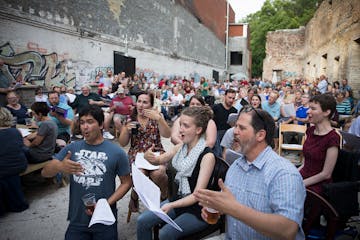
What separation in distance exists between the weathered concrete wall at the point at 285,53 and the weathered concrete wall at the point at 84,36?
13.9 m

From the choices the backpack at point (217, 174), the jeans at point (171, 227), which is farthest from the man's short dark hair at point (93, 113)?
the backpack at point (217, 174)

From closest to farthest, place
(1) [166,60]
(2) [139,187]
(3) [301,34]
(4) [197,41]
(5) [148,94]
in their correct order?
(2) [139,187] < (5) [148,94] < (1) [166,60] < (4) [197,41] < (3) [301,34]

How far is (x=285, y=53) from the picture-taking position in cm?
3238

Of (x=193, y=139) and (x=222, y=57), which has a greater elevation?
(x=222, y=57)

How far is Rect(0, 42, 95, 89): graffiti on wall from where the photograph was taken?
9070 mm

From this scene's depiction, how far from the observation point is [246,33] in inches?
1569

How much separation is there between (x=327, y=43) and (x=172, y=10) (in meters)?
11.2

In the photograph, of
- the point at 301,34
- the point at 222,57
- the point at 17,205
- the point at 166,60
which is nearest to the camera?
the point at 17,205

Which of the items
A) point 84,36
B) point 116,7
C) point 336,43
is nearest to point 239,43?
point 336,43

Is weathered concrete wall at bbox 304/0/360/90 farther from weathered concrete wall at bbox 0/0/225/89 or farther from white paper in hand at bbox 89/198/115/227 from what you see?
white paper in hand at bbox 89/198/115/227

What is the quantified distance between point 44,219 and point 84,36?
10.1m

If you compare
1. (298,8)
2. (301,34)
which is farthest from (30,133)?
(298,8)

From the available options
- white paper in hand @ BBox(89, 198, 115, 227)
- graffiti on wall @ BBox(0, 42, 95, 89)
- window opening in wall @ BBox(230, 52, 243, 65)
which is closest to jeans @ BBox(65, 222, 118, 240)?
white paper in hand @ BBox(89, 198, 115, 227)

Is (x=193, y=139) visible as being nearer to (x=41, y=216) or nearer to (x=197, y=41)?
(x=41, y=216)
